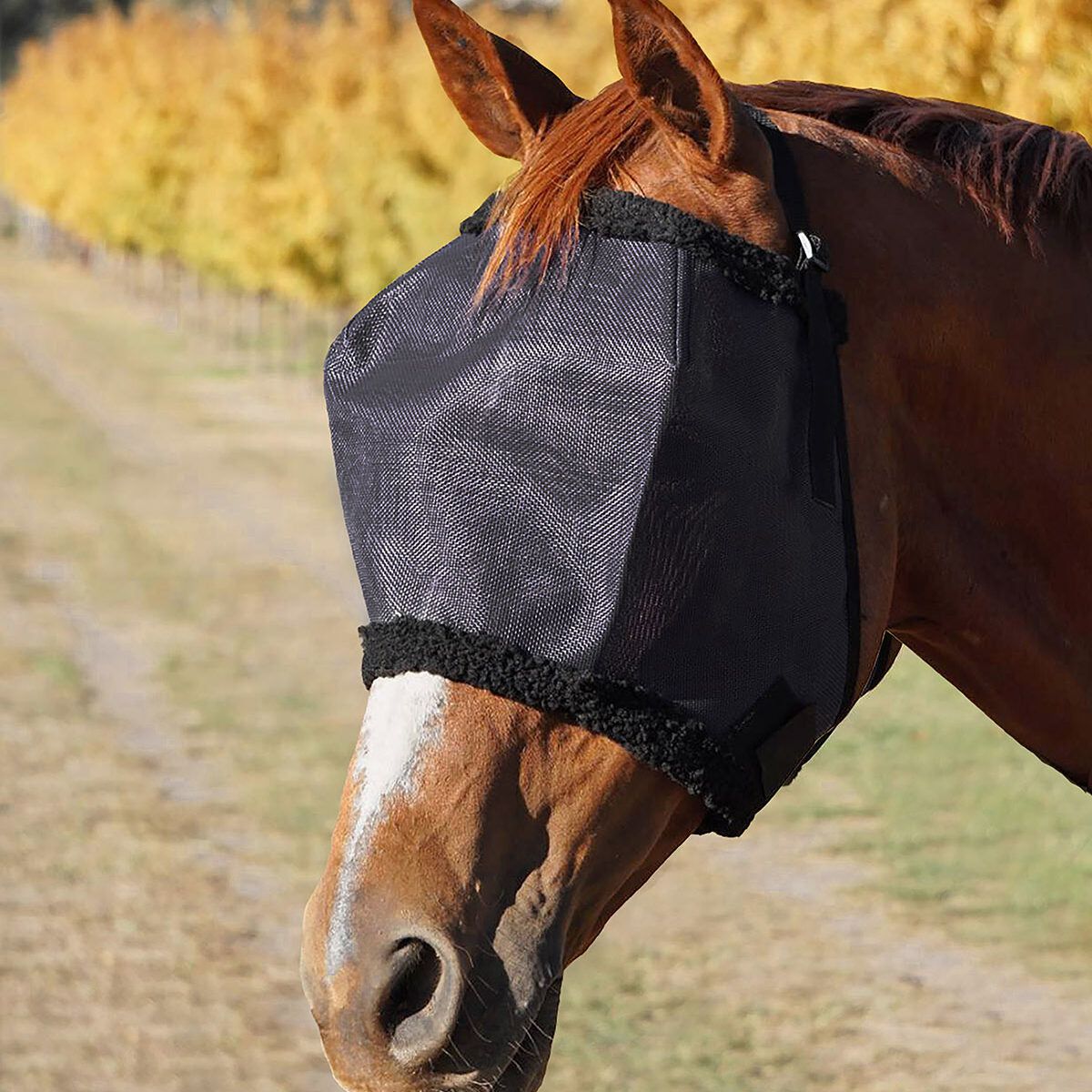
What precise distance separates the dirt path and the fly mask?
9.22 ft

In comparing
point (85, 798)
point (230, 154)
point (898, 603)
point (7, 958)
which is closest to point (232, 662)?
point (85, 798)

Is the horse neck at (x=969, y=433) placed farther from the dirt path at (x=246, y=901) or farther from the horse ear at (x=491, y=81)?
the dirt path at (x=246, y=901)

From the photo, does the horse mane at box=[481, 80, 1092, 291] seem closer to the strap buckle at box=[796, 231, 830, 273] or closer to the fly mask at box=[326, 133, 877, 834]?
the fly mask at box=[326, 133, 877, 834]

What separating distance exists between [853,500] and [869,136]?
19.3 inches

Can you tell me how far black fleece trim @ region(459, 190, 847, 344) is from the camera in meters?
1.58

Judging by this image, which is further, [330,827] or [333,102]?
[333,102]

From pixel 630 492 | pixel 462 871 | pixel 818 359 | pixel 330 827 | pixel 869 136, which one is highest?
pixel 869 136

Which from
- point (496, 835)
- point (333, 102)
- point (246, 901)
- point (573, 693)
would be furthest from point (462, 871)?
point (333, 102)

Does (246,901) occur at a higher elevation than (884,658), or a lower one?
lower

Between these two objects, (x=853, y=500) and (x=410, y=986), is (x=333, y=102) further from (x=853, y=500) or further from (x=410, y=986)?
(x=410, y=986)

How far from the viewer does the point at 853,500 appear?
1678 millimetres

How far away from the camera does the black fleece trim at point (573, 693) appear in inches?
59.3

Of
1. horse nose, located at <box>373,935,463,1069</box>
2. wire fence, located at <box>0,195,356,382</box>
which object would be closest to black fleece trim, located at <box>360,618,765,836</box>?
horse nose, located at <box>373,935,463,1069</box>

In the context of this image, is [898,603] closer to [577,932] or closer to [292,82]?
[577,932]
